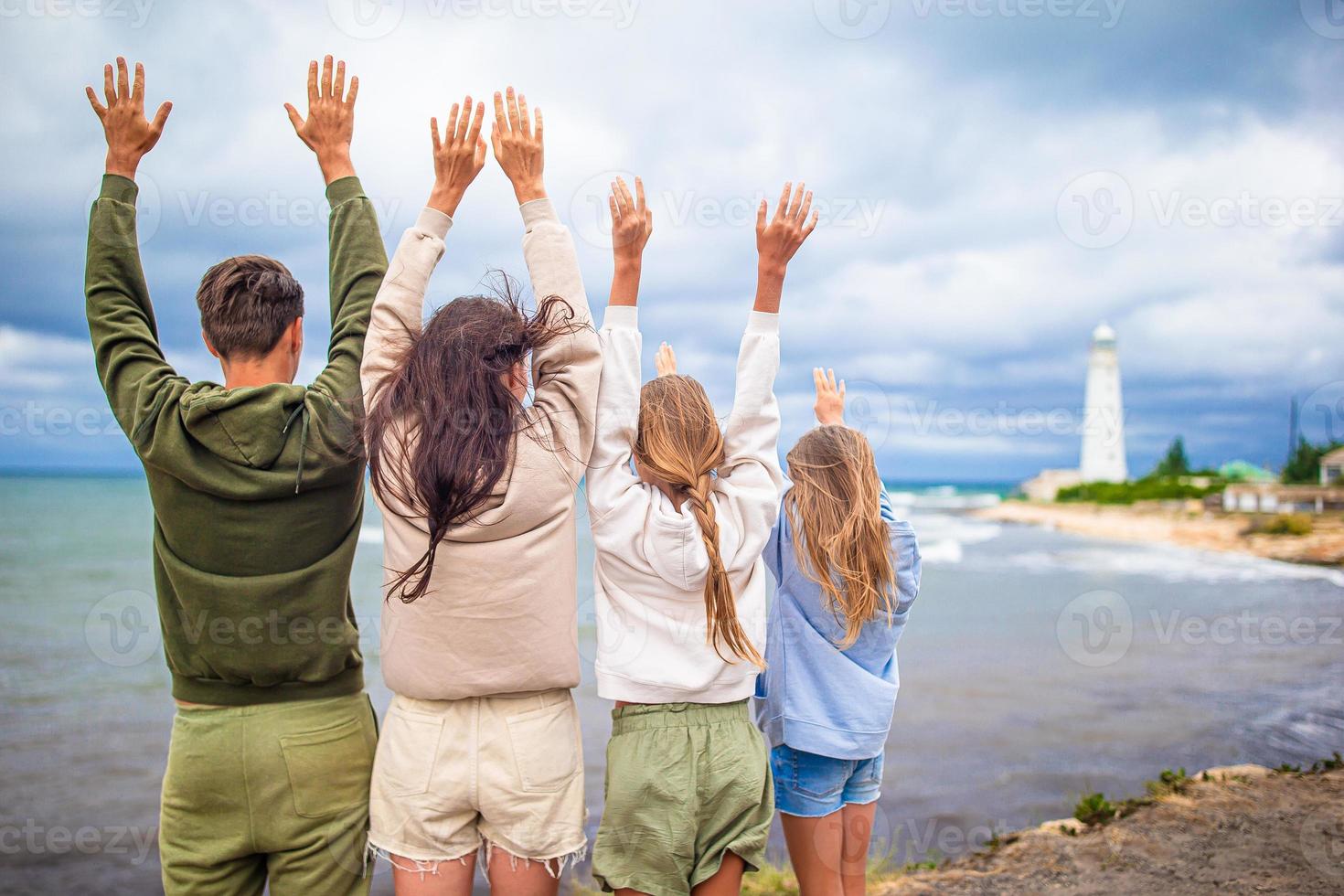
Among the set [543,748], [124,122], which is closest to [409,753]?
[543,748]

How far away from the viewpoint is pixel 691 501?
2.33 meters

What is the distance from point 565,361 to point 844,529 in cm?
103

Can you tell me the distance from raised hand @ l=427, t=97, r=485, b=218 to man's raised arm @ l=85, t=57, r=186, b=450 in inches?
29.8

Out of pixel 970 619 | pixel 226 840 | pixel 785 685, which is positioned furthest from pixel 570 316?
pixel 970 619

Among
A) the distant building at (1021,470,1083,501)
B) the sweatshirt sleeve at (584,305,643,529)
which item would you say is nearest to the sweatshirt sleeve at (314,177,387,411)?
the sweatshirt sleeve at (584,305,643,529)

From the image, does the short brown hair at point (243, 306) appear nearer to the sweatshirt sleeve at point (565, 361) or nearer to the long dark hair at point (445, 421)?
the long dark hair at point (445, 421)

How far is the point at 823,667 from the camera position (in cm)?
269

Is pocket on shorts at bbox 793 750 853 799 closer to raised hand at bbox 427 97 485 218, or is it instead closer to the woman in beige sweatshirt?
the woman in beige sweatshirt

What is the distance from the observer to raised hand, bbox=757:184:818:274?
257 cm

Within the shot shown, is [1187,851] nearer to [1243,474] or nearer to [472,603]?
[472,603]

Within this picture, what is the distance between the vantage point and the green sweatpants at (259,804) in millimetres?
2057

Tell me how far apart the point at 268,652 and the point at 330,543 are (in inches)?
11.1

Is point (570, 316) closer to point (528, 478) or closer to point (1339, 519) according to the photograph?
point (528, 478)

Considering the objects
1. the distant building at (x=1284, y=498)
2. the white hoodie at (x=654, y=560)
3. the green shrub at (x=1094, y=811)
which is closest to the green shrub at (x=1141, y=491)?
the distant building at (x=1284, y=498)
